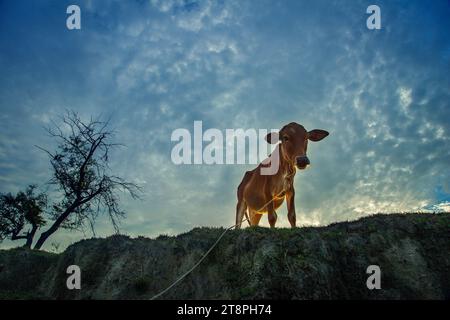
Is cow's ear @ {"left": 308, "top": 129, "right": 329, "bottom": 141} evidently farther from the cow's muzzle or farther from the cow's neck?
the cow's muzzle

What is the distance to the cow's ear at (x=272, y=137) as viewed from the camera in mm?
10398

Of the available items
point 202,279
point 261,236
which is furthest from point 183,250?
point 261,236

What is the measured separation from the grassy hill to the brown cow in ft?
4.43

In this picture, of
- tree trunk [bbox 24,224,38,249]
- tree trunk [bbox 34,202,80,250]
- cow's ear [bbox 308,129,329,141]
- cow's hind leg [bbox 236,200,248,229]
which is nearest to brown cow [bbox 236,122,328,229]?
cow's ear [bbox 308,129,329,141]

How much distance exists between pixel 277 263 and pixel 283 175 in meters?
3.34

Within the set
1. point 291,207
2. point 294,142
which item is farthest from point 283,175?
point 294,142

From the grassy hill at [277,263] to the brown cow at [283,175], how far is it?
1.35 meters

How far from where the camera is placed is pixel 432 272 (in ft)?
27.5

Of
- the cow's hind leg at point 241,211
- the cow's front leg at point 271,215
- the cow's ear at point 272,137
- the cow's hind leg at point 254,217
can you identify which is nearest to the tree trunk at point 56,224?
the cow's hind leg at point 241,211

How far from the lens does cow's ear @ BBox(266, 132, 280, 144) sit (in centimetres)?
1040

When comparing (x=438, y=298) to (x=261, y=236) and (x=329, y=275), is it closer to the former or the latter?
(x=329, y=275)

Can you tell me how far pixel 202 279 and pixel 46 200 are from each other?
20046 millimetres

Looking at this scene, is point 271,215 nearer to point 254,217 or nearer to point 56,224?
point 254,217

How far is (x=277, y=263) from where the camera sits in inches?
297
